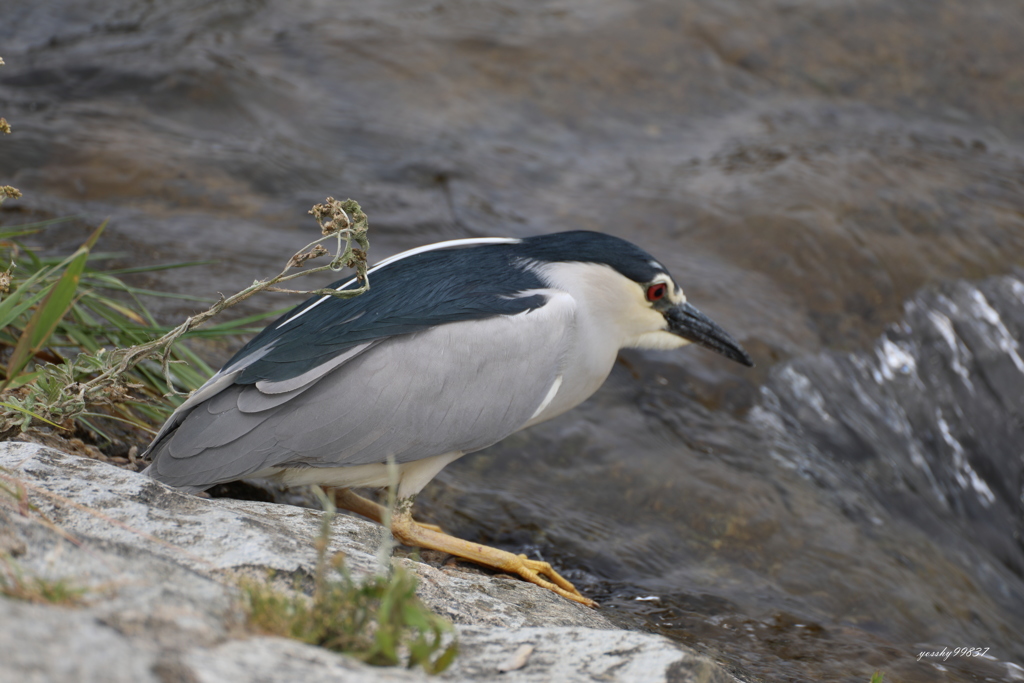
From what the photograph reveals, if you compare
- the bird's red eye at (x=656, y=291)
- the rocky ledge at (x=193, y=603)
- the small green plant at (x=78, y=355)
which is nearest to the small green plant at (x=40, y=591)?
the rocky ledge at (x=193, y=603)

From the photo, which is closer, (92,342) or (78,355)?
(78,355)

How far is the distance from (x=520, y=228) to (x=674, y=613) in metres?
3.07

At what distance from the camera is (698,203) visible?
582 cm

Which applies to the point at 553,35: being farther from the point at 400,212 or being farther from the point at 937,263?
the point at 937,263

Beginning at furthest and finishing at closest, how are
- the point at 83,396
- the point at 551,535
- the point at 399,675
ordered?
the point at 551,535, the point at 83,396, the point at 399,675

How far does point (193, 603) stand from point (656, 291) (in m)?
2.18

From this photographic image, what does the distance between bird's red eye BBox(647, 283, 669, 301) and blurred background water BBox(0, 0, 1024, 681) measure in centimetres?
83

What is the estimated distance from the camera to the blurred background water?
133 inches

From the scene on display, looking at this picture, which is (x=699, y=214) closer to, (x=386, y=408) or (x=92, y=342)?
(x=386, y=408)

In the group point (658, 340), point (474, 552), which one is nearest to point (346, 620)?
point (474, 552)

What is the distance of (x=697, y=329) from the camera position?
3.40m

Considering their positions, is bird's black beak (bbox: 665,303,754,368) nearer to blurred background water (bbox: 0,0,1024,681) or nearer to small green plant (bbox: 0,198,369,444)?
blurred background water (bbox: 0,0,1024,681)

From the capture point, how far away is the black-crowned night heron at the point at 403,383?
2557 millimetres

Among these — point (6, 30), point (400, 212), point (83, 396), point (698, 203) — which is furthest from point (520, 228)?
point (6, 30)
